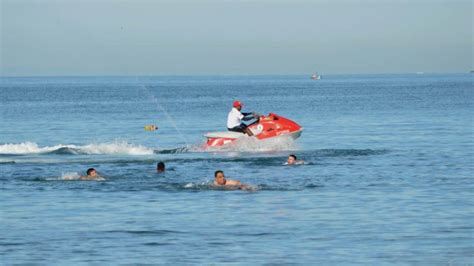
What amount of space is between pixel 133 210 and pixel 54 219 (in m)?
1.81

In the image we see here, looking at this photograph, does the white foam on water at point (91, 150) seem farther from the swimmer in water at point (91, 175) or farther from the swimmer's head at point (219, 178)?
the swimmer's head at point (219, 178)

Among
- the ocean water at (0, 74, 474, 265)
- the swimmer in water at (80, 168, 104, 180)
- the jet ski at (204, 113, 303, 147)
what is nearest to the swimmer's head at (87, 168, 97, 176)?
the swimmer in water at (80, 168, 104, 180)

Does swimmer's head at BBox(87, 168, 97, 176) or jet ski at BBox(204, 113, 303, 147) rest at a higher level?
jet ski at BBox(204, 113, 303, 147)

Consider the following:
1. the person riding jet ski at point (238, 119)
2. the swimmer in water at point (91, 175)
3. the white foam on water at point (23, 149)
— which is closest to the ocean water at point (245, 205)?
the white foam on water at point (23, 149)

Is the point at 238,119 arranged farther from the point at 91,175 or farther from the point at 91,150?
the point at 91,175

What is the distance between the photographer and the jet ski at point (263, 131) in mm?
33688

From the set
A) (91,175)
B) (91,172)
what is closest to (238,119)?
(91,175)

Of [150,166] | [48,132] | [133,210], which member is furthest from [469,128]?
[133,210]

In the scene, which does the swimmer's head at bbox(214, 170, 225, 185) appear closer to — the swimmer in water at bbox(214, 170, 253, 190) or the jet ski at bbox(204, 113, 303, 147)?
the swimmer in water at bbox(214, 170, 253, 190)

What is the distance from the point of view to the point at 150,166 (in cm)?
3086

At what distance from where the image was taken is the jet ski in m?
33.7

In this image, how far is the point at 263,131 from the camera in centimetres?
3394

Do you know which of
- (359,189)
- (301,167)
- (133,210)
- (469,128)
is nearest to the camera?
(133,210)

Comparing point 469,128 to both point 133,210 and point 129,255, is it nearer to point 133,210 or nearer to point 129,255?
point 133,210
